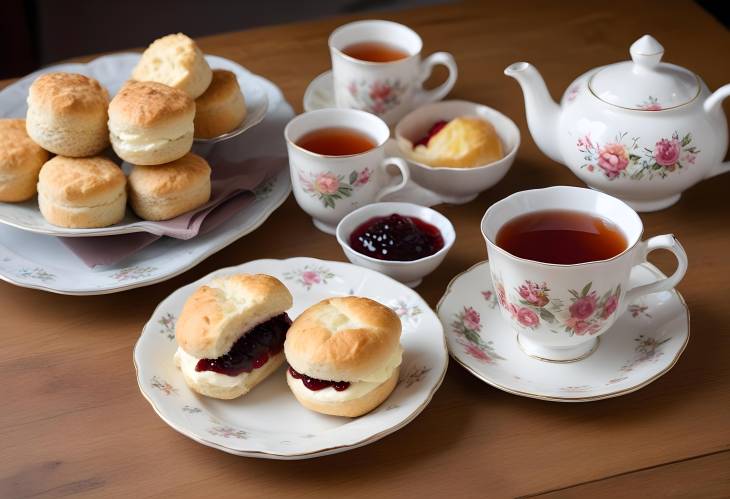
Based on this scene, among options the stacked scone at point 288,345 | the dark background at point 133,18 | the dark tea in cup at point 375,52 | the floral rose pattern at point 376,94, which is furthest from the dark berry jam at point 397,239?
the dark background at point 133,18

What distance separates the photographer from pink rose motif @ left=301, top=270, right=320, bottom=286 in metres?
1.59

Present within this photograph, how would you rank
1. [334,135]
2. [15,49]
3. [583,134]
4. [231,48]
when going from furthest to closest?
[15,49], [231,48], [334,135], [583,134]

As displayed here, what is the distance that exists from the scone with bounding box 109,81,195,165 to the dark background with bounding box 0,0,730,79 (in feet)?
6.53

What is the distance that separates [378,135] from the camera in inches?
71.1

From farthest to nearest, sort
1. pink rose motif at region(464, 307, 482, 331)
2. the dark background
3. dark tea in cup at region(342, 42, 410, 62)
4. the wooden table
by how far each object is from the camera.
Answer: the dark background, dark tea in cup at region(342, 42, 410, 62), pink rose motif at region(464, 307, 482, 331), the wooden table

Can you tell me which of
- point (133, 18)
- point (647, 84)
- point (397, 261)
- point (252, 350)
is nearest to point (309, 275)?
Result: point (397, 261)

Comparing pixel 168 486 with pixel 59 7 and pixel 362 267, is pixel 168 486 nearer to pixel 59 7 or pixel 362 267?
pixel 362 267

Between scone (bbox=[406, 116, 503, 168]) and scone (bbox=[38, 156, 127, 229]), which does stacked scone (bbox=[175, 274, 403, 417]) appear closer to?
scone (bbox=[38, 156, 127, 229])

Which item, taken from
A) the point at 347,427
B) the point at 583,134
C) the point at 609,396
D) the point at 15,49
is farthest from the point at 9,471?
the point at 15,49

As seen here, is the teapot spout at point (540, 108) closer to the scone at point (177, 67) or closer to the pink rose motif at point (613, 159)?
the pink rose motif at point (613, 159)

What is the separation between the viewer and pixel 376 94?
80.0 inches

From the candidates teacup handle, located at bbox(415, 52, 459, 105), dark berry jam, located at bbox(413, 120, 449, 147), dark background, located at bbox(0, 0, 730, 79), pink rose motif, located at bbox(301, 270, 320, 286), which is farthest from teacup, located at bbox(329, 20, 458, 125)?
dark background, located at bbox(0, 0, 730, 79)

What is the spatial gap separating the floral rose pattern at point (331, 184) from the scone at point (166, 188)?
0.19m

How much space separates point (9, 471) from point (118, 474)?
0.15 metres
